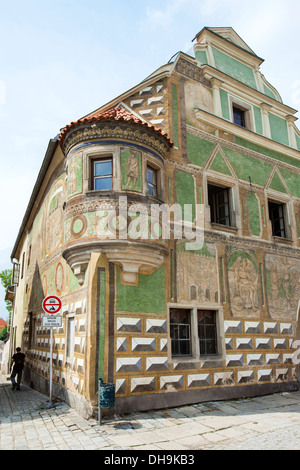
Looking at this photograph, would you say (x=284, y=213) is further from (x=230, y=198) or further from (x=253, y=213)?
(x=230, y=198)

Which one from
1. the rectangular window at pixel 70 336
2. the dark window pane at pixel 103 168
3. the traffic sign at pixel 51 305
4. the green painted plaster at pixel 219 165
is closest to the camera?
the traffic sign at pixel 51 305

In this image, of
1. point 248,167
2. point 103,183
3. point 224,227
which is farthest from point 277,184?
point 103,183

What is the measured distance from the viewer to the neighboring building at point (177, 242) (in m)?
8.89

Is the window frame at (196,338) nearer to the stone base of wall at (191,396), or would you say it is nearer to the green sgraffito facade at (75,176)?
the stone base of wall at (191,396)

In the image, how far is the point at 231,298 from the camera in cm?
1105

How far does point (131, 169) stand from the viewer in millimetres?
9508

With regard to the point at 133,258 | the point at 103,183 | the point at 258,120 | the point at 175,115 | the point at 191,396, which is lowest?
the point at 191,396

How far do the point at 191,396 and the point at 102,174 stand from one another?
20.0 feet

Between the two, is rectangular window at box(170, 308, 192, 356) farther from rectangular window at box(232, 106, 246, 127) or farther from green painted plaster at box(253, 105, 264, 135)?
green painted plaster at box(253, 105, 264, 135)

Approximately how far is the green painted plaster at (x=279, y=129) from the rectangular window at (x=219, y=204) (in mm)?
3587

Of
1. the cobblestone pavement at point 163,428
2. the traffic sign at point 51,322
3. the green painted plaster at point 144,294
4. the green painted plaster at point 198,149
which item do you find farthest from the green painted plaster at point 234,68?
the cobblestone pavement at point 163,428
